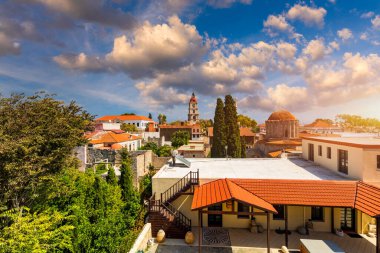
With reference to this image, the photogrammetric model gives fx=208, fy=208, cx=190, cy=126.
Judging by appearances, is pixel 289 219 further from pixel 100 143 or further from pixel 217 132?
pixel 100 143

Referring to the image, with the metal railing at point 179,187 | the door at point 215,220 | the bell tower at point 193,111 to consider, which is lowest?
the door at point 215,220

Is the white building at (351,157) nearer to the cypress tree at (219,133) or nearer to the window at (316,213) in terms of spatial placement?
the window at (316,213)

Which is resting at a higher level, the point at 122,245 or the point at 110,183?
the point at 110,183

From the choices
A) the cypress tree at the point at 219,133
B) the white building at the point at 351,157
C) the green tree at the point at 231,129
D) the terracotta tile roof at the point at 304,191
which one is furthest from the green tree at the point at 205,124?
the terracotta tile roof at the point at 304,191

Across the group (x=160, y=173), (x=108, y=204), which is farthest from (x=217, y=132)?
(x=108, y=204)

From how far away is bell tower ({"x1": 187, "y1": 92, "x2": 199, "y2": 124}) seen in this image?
4240 inches

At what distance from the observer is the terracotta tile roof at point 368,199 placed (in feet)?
36.6

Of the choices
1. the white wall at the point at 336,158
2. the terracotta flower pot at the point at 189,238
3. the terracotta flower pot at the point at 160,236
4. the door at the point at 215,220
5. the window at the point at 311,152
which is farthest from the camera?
the window at the point at 311,152

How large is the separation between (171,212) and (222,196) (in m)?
4.72

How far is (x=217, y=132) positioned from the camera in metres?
40.2

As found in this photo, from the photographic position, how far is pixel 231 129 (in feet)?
131

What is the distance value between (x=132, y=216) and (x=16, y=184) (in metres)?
8.16

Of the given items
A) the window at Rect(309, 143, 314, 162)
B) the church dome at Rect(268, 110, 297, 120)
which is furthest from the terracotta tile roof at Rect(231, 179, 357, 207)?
the church dome at Rect(268, 110, 297, 120)

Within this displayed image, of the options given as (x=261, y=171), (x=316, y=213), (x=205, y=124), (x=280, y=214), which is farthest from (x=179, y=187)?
(x=205, y=124)
